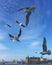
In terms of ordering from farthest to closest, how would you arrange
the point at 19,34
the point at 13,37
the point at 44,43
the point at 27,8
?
the point at 44,43 < the point at 13,37 < the point at 19,34 < the point at 27,8

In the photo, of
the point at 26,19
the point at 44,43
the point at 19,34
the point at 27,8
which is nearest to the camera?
the point at 26,19

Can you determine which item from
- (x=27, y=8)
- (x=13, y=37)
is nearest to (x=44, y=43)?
(x=13, y=37)

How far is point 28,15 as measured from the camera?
1257 inches

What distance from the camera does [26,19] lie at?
30.7 meters

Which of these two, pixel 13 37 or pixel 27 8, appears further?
pixel 13 37

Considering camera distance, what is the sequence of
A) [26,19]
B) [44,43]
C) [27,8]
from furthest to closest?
1. [44,43]
2. [27,8]
3. [26,19]

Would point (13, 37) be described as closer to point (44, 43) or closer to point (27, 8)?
point (27, 8)

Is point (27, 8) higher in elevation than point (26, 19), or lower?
higher

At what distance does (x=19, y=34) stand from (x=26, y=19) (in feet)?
19.3

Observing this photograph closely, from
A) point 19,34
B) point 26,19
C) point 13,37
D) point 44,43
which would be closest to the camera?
point 26,19

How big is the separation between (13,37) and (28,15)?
8238 mm

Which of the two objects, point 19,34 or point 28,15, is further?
point 19,34

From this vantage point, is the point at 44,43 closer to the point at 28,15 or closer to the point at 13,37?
the point at 13,37

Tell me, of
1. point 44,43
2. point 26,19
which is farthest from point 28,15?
point 44,43
